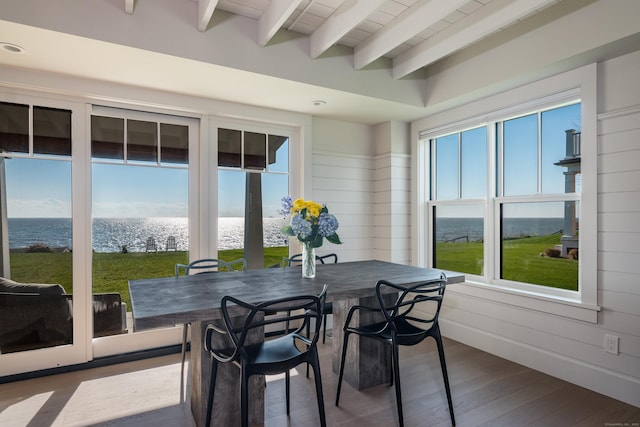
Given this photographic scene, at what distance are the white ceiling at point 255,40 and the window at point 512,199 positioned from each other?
2.95 feet

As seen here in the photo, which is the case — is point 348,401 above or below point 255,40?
below

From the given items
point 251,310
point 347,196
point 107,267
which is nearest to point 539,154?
point 347,196

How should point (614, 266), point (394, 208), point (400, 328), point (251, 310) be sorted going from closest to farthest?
point (251, 310), point (400, 328), point (614, 266), point (394, 208)

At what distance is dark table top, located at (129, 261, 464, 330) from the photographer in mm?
1586

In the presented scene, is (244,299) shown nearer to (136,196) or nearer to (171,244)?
(171,244)

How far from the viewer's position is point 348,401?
8.00 feet

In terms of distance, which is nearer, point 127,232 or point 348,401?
point 348,401

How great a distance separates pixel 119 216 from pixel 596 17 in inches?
156

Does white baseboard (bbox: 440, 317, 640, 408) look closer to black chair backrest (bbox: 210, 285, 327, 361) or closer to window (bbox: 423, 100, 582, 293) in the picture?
window (bbox: 423, 100, 582, 293)

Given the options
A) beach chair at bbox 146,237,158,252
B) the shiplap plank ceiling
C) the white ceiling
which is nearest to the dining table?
beach chair at bbox 146,237,158,252

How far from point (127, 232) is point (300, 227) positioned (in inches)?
72.3

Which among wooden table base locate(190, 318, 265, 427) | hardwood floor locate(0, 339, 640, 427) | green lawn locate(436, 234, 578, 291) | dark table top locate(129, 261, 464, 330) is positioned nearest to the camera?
dark table top locate(129, 261, 464, 330)

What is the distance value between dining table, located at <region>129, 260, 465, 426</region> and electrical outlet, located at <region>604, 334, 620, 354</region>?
1119 mm

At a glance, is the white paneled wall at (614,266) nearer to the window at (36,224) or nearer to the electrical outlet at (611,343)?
the electrical outlet at (611,343)
